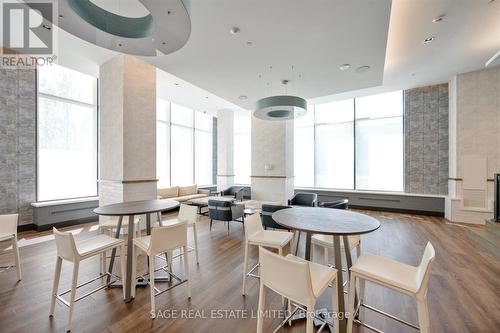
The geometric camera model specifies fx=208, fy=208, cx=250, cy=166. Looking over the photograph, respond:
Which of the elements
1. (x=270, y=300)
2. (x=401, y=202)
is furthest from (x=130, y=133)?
(x=401, y=202)

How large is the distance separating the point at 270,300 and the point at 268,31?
3.39 metres

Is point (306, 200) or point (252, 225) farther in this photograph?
point (306, 200)

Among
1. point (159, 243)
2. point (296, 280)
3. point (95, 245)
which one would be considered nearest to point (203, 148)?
point (95, 245)

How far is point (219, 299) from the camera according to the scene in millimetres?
2248

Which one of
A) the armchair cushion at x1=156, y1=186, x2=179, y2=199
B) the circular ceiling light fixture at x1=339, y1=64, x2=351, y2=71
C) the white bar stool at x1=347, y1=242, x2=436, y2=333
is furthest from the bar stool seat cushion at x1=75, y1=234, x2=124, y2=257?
the armchair cushion at x1=156, y1=186, x2=179, y2=199

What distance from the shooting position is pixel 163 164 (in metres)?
7.39

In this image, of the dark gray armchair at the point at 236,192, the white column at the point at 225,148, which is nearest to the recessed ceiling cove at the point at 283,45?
the dark gray armchair at the point at 236,192

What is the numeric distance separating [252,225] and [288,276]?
42.3 inches

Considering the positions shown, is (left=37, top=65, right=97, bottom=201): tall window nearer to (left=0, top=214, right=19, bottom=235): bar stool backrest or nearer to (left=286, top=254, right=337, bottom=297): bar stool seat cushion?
(left=0, top=214, right=19, bottom=235): bar stool backrest

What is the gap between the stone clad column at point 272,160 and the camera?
6.72m

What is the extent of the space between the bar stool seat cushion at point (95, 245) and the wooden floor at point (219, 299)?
62 cm

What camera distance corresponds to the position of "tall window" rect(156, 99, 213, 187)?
289 inches

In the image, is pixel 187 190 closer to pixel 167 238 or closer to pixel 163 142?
pixel 163 142

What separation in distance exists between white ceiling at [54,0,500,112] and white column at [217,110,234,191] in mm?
3477
